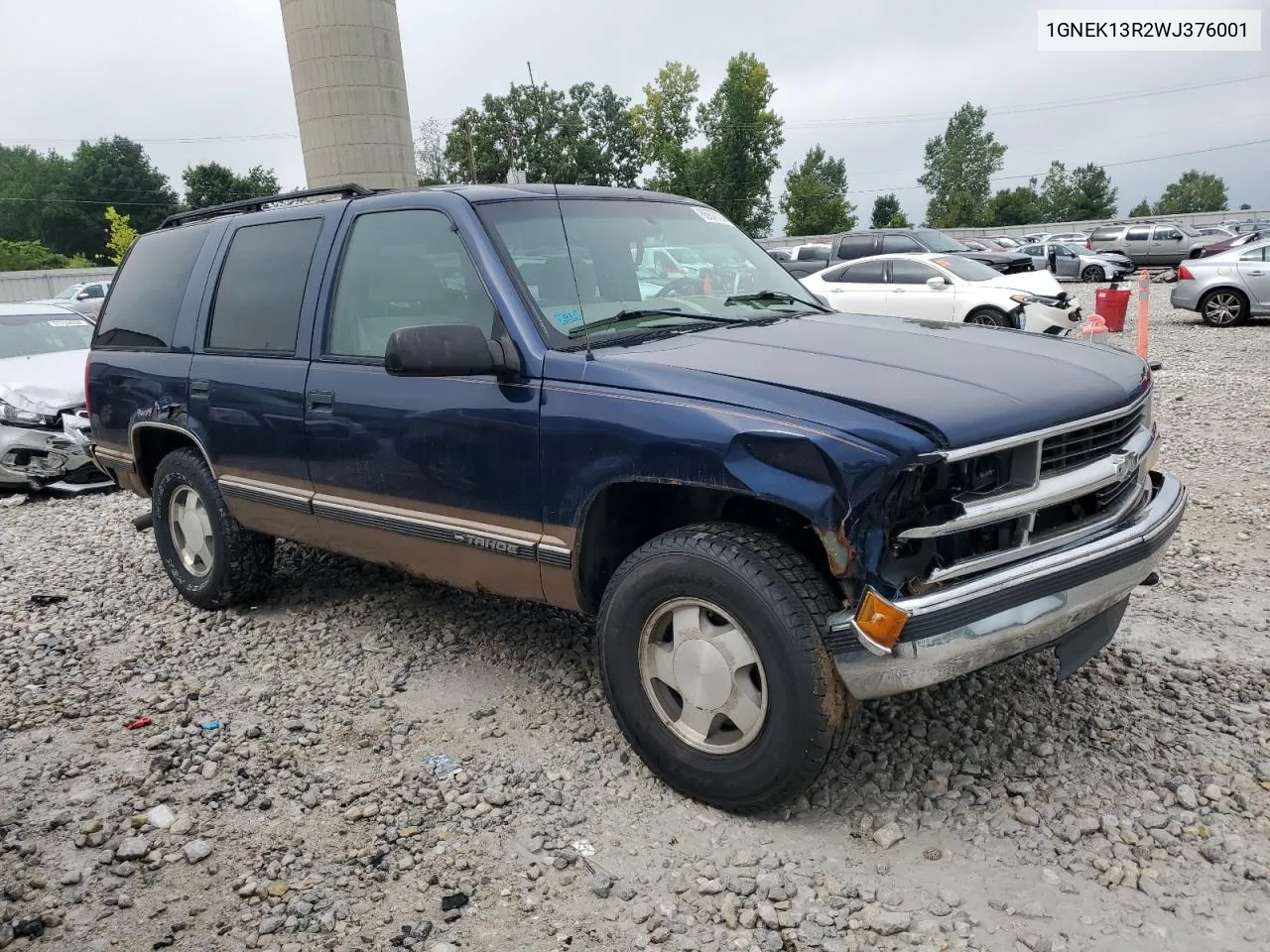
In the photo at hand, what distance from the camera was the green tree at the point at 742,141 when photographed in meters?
60.6

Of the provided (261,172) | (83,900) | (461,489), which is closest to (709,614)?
(461,489)

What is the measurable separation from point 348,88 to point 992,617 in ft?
63.2

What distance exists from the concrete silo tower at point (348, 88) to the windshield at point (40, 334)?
10.2 m

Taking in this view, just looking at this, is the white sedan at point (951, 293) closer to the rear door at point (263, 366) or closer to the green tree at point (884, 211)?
the rear door at point (263, 366)

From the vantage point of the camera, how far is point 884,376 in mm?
2861

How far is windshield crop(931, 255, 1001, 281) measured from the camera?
14.0m

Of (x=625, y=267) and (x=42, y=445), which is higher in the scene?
(x=625, y=267)

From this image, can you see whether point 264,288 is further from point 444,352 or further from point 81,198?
point 81,198

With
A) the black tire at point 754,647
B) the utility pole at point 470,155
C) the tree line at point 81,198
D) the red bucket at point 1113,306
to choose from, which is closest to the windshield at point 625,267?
the black tire at point 754,647

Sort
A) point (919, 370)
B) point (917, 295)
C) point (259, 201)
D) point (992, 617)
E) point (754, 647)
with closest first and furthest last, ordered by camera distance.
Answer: point (992, 617)
point (754, 647)
point (919, 370)
point (259, 201)
point (917, 295)

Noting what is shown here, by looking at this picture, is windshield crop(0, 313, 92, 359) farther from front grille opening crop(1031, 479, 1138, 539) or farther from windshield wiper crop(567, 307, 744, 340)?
front grille opening crop(1031, 479, 1138, 539)

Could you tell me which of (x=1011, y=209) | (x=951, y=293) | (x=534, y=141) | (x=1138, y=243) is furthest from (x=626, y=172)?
(x=951, y=293)

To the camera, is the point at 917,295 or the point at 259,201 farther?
the point at 917,295

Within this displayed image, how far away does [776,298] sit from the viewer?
13.4ft
